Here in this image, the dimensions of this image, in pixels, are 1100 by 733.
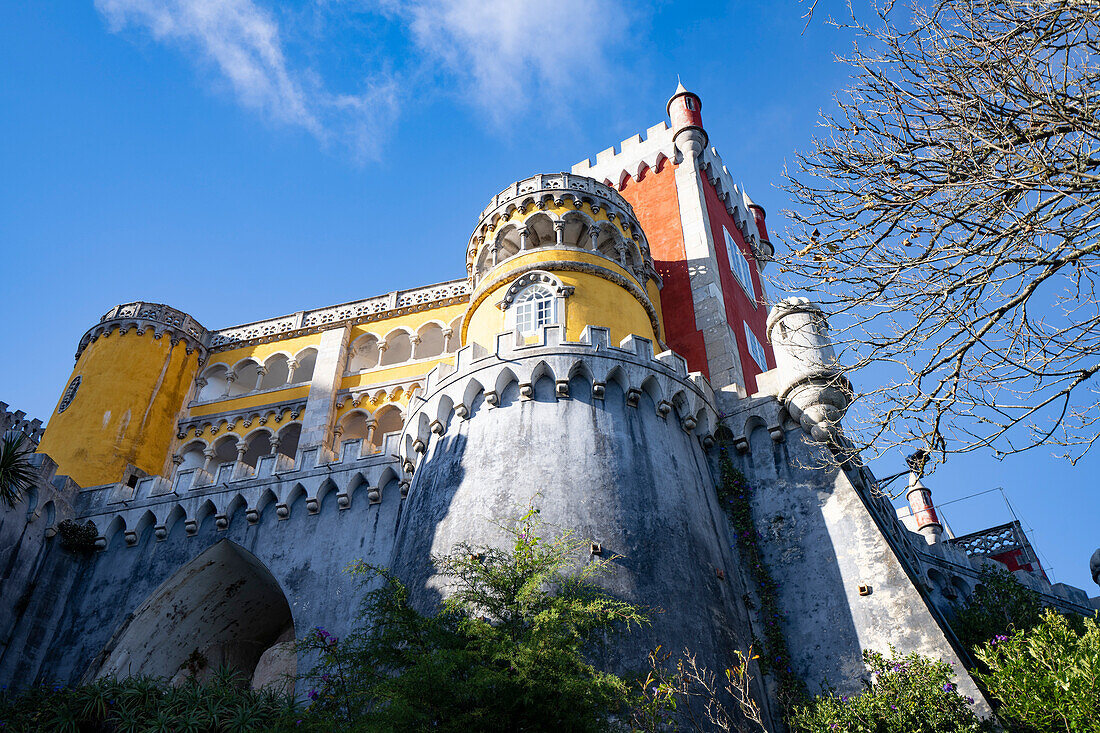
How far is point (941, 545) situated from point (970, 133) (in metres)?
12.6

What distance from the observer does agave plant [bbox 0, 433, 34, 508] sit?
17594 millimetres

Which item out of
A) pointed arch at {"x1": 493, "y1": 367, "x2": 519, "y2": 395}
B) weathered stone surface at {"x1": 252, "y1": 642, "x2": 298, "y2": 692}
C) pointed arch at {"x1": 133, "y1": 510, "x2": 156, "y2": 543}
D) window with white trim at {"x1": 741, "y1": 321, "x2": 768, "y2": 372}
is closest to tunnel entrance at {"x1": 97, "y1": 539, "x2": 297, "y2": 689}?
weathered stone surface at {"x1": 252, "y1": 642, "x2": 298, "y2": 692}

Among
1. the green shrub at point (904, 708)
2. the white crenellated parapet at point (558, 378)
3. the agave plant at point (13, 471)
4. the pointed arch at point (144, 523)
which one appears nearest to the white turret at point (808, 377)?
the white crenellated parapet at point (558, 378)

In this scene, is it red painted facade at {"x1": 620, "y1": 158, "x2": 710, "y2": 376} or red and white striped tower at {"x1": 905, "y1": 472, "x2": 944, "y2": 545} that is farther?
red and white striped tower at {"x1": 905, "y1": 472, "x2": 944, "y2": 545}

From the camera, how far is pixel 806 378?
54.9 feet

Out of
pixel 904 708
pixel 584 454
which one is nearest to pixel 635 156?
pixel 584 454

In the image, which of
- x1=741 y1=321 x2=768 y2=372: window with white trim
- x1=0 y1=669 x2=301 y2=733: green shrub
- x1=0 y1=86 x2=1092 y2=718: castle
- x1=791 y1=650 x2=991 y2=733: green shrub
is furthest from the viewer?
x1=741 y1=321 x2=768 y2=372: window with white trim

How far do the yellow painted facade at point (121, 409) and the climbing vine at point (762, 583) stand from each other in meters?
18.5

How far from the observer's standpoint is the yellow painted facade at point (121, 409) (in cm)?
2511

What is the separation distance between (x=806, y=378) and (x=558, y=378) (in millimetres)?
5056

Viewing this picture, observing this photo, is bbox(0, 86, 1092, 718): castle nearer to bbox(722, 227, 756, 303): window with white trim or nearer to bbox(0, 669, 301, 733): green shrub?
bbox(722, 227, 756, 303): window with white trim

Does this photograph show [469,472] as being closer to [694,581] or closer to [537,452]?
[537,452]

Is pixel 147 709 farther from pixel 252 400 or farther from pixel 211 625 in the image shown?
pixel 252 400

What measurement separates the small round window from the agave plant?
770 centimetres
